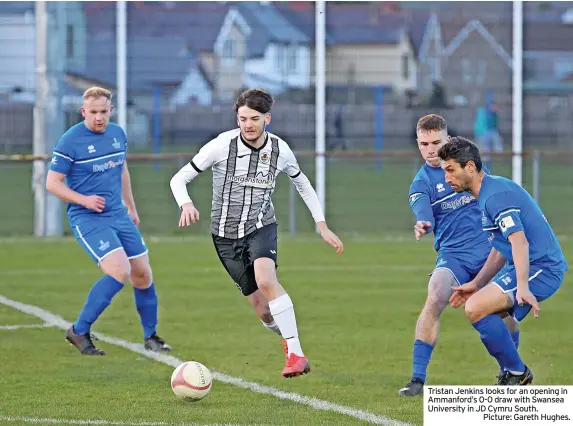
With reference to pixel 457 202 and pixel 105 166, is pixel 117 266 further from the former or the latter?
pixel 457 202

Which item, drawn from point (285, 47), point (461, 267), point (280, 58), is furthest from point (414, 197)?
point (285, 47)

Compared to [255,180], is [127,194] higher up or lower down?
lower down

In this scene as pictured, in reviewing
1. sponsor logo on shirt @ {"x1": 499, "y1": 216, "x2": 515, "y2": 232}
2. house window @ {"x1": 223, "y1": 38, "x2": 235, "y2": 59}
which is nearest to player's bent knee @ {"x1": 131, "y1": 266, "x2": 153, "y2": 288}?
sponsor logo on shirt @ {"x1": 499, "y1": 216, "x2": 515, "y2": 232}

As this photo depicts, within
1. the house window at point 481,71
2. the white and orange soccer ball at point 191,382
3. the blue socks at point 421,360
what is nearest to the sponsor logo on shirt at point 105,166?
the white and orange soccer ball at point 191,382

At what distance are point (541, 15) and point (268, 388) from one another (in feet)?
61.3

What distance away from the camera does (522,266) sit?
22.2 ft

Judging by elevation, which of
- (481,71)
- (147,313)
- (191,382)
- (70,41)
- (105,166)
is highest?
(481,71)

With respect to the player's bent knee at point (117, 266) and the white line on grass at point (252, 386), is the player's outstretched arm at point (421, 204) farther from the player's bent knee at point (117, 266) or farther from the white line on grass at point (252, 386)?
the player's bent knee at point (117, 266)

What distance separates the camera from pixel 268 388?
25.7 feet

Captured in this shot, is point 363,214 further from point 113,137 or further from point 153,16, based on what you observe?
point 113,137

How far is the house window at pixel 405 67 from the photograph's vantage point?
30000 mm

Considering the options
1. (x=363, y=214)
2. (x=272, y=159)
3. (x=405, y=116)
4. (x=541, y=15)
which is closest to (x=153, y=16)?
(x=363, y=214)

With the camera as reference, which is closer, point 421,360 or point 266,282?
point 421,360

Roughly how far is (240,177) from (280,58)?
1602 cm
